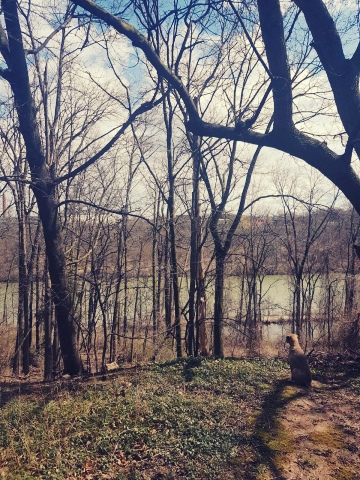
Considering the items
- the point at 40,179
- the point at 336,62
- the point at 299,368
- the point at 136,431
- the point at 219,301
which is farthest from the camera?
the point at 219,301

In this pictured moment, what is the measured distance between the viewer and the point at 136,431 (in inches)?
154

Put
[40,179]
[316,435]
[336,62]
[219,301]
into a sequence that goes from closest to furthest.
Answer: [316,435] < [336,62] < [40,179] < [219,301]

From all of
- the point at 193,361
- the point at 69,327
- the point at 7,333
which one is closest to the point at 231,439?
the point at 193,361

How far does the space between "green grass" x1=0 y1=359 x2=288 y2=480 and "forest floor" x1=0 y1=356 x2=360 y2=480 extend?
0.01 metres

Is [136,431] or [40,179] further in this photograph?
[40,179]

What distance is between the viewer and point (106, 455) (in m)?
3.57

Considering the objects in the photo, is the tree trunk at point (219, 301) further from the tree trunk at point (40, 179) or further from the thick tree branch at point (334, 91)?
the thick tree branch at point (334, 91)

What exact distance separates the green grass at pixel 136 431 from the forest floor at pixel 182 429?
0.01 metres

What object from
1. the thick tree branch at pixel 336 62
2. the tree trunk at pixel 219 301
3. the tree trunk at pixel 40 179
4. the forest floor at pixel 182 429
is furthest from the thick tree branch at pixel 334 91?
the tree trunk at pixel 219 301

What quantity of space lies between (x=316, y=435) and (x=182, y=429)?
1.46 metres

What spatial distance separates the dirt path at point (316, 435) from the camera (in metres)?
3.40

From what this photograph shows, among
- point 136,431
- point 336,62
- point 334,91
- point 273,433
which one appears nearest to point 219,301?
point 273,433

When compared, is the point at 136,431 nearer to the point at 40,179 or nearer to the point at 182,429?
the point at 182,429

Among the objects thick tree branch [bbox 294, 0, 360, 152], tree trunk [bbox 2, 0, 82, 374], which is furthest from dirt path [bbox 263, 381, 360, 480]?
tree trunk [bbox 2, 0, 82, 374]
